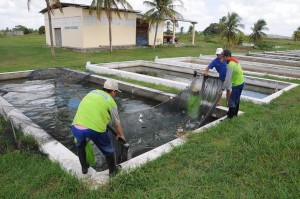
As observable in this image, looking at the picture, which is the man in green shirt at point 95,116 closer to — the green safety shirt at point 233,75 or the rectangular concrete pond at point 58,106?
the rectangular concrete pond at point 58,106

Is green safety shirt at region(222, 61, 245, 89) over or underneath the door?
underneath

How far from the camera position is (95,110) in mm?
3092

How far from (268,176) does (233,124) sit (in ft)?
7.03

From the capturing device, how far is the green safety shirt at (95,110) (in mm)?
3098

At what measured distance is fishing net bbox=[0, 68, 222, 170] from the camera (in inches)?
198

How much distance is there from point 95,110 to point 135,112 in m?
2.24

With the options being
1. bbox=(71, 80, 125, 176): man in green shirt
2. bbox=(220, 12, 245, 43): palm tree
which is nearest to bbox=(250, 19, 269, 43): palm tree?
bbox=(220, 12, 245, 43): palm tree

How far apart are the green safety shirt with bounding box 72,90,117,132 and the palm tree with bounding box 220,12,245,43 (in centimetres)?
3091

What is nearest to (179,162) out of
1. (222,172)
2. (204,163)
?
(204,163)

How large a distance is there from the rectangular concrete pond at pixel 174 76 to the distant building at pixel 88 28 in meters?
7.63

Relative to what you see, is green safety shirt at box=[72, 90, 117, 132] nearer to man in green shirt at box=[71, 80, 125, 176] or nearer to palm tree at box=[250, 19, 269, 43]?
man in green shirt at box=[71, 80, 125, 176]

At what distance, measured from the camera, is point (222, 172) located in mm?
3656

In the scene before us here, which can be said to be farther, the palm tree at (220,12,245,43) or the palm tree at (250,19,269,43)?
the palm tree at (250,19,269,43)

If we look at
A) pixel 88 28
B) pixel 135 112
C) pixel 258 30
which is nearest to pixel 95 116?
pixel 135 112
